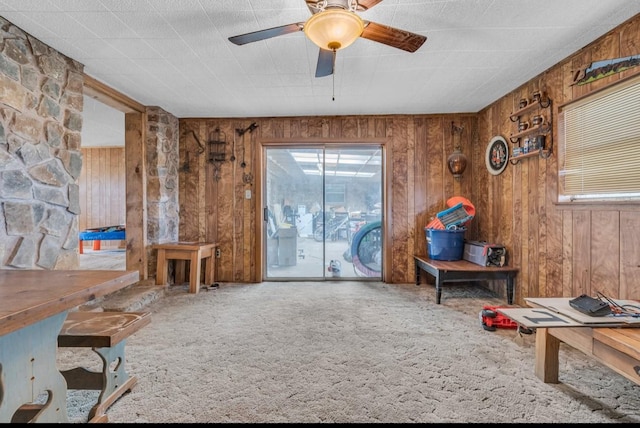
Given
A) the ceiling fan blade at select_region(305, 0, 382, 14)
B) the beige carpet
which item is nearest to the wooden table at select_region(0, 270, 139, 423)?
the beige carpet

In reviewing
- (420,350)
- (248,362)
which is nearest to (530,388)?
(420,350)

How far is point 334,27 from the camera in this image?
5.00 feet

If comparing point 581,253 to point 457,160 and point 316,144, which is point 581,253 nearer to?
point 457,160

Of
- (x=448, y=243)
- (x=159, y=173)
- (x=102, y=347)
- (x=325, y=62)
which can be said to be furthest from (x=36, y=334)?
(x=448, y=243)

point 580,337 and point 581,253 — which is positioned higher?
point 581,253

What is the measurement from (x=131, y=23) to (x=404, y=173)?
3.30 m

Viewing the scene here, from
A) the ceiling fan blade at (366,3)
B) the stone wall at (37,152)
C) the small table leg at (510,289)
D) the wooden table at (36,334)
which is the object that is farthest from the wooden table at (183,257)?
the small table leg at (510,289)

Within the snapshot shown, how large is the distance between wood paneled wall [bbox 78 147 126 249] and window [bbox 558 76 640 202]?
7.73m

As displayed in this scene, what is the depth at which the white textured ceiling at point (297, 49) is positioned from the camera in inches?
74.0

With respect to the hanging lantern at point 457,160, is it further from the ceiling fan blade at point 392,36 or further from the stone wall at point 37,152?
the stone wall at point 37,152

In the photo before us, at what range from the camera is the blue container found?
3.61m

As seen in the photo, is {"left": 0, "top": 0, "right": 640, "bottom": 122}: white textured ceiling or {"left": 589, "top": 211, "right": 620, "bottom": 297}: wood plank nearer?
{"left": 0, "top": 0, "right": 640, "bottom": 122}: white textured ceiling

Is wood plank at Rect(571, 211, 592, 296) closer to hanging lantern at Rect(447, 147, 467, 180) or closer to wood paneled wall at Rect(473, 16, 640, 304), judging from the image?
wood paneled wall at Rect(473, 16, 640, 304)

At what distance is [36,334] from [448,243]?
12.0ft
